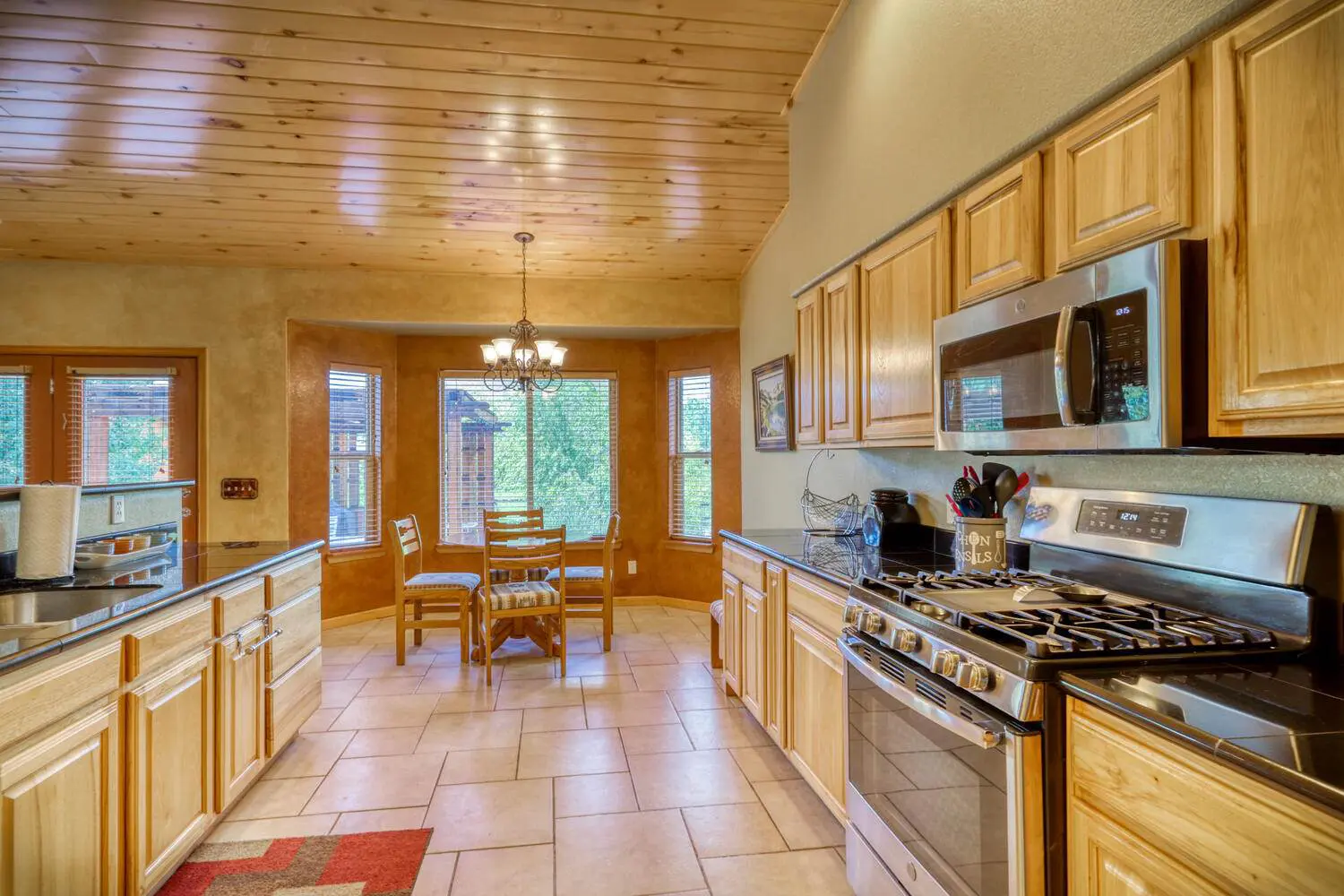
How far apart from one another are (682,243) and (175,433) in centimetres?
367

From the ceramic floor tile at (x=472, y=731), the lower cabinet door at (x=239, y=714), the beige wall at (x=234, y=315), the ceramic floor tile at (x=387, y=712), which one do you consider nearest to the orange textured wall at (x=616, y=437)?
the beige wall at (x=234, y=315)

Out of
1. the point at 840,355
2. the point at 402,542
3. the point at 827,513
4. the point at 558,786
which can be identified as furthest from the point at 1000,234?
the point at 402,542

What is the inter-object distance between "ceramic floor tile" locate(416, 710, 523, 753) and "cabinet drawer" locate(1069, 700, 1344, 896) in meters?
2.48

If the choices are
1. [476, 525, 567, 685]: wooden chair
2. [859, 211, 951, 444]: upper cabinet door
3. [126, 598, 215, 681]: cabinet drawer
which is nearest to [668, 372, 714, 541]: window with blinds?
[476, 525, 567, 685]: wooden chair

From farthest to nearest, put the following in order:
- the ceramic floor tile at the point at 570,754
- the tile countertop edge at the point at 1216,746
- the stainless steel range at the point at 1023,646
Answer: the ceramic floor tile at the point at 570,754, the stainless steel range at the point at 1023,646, the tile countertop edge at the point at 1216,746

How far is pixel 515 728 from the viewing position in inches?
128

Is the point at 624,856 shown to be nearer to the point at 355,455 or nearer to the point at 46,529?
the point at 46,529

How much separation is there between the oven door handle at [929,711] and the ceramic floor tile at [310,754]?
2223mm

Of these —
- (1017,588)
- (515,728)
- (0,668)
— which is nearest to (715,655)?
(515,728)

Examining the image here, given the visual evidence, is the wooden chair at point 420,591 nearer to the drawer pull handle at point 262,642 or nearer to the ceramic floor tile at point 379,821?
the drawer pull handle at point 262,642

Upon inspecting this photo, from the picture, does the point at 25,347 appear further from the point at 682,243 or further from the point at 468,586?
the point at 682,243

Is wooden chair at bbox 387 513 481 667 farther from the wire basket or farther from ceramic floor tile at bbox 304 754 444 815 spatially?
the wire basket

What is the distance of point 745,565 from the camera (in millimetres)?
3158

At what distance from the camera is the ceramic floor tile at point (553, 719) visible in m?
3.27
